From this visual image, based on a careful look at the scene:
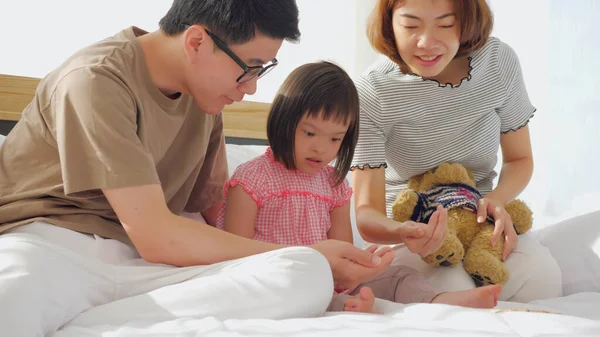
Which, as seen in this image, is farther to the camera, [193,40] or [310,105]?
[310,105]

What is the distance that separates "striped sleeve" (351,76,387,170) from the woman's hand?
264 millimetres

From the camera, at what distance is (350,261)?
54.5 inches

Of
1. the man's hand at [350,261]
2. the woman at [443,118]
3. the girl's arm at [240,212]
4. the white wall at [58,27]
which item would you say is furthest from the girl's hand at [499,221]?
the white wall at [58,27]

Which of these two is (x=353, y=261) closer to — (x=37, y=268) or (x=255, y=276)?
(x=255, y=276)

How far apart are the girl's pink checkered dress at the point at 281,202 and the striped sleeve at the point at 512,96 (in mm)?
564

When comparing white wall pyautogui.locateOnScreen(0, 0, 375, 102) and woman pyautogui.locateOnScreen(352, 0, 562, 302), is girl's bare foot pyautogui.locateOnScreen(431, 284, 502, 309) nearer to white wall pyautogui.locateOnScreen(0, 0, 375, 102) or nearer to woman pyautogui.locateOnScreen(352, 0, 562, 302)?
woman pyautogui.locateOnScreen(352, 0, 562, 302)

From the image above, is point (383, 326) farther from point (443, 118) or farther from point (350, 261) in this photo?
point (443, 118)

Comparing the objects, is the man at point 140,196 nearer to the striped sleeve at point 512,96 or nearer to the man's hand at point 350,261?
the man's hand at point 350,261

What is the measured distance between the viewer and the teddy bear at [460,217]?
5.35 feet

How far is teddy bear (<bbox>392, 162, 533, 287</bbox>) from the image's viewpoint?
1.63m

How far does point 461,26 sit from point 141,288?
1.00 meters

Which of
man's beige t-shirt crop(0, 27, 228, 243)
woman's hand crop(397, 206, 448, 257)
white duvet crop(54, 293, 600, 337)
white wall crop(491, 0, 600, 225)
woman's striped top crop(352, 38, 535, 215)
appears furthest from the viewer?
white wall crop(491, 0, 600, 225)

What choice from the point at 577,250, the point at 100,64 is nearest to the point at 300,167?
the point at 100,64

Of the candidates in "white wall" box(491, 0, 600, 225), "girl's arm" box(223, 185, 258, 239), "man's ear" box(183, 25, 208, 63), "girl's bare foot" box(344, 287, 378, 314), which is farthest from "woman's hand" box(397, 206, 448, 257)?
"white wall" box(491, 0, 600, 225)
